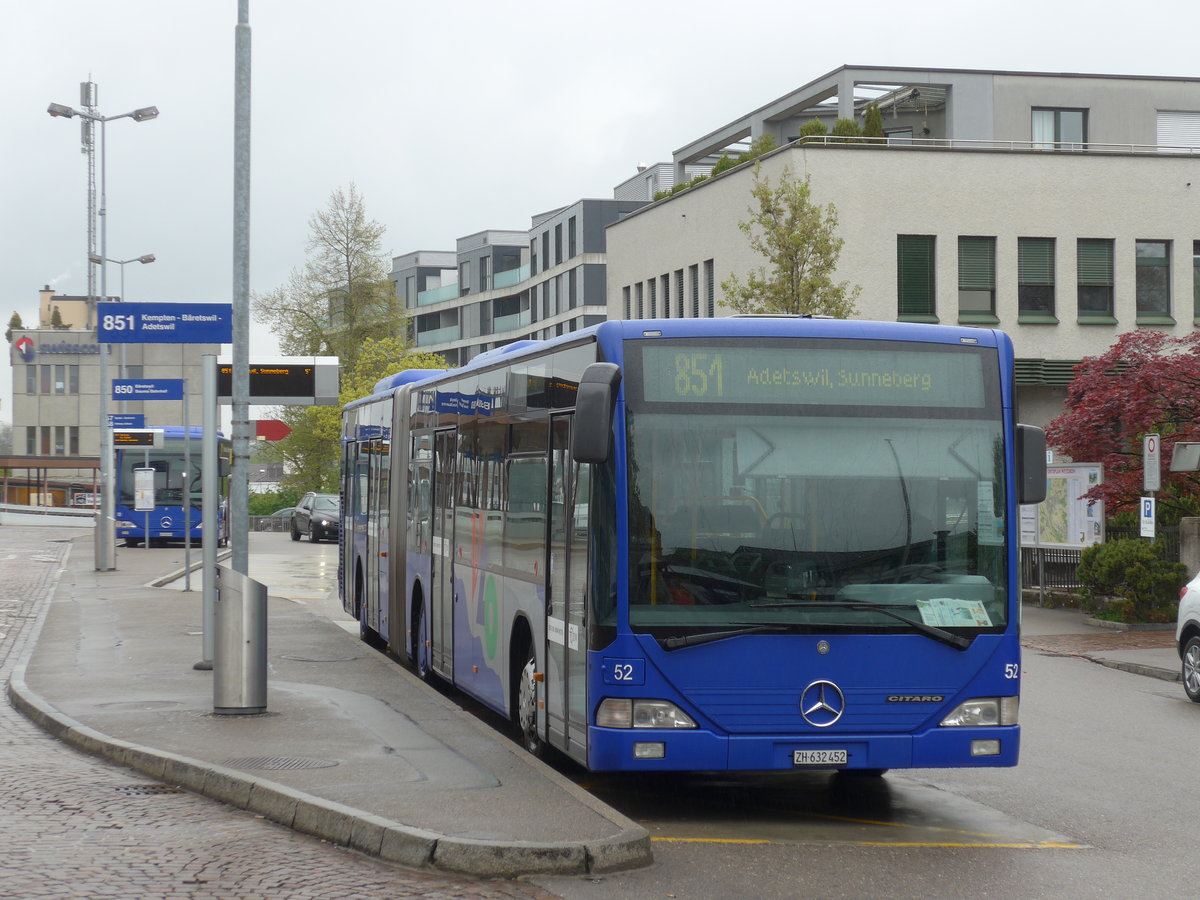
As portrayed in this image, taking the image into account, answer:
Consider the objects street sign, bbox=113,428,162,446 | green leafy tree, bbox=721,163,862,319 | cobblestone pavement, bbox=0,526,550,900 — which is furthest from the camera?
street sign, bbox=113,428,162,446

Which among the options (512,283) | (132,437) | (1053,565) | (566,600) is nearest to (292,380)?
(566,600)

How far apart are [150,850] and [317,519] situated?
46.6m

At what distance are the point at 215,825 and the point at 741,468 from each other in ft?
11.0

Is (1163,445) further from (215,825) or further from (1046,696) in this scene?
(215,825)

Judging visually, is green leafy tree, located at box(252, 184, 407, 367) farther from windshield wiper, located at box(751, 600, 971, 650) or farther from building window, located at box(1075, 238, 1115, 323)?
windshield wiper, located at box(751, 600, 971, 650)

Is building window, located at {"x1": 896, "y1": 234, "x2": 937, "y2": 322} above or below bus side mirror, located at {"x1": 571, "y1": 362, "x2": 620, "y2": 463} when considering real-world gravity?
above

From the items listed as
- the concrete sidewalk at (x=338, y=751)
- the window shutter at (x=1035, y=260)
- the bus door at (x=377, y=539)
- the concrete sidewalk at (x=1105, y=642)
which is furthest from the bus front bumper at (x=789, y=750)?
the window shutter at (x=1035, y=260)

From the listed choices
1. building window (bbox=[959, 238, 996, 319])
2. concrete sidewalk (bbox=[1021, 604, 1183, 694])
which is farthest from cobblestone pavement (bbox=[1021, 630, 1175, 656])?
building window (bbox=[959, 238, 996, 319])

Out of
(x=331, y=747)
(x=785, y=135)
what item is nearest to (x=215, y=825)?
(x=331, y=747)

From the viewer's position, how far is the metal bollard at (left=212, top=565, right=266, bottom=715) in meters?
12.0

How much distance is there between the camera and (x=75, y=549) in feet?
149

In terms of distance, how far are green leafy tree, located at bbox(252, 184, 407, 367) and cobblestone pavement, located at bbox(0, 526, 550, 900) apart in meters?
65.4

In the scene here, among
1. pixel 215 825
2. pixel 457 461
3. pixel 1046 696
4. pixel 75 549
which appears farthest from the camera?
pixel 75 549

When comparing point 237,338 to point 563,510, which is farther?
point 237,338
